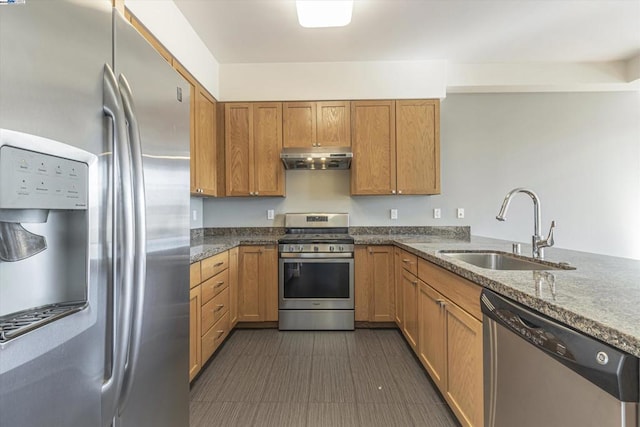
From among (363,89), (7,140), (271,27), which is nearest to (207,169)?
(271,27)

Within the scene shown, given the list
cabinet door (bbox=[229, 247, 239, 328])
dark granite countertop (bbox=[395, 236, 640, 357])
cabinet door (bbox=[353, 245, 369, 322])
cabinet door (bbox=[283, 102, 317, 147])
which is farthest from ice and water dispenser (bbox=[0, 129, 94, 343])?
cabinet door (bbox=[283, 102, 317, 147])

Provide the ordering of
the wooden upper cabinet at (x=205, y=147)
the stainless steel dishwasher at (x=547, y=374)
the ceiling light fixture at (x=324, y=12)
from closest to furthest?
1. the stainless steel dishwasher at (x=547, y=374)
2. the ceiling light fixture at (x=324, y=12)
3. the wooden upper cabinet at (x=205, y=147)

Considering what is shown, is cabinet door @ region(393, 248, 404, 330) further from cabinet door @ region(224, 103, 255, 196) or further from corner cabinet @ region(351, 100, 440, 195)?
cabinet door @ region(224, 103, 255, 196)

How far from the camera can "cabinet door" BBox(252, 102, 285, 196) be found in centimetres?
316

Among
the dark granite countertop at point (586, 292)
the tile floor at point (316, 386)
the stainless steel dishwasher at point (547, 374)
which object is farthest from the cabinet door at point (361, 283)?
the stainless steel dishwasher at point (547, 374)

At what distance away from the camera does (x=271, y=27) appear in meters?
2.52

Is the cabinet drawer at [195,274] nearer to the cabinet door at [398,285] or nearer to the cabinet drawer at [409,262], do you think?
the cabinet drawer at [409,262]

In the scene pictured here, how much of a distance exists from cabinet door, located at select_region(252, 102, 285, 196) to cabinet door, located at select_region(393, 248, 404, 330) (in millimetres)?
1400

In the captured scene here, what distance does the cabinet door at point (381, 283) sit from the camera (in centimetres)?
292

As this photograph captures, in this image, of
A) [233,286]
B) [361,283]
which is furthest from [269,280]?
[361,283]

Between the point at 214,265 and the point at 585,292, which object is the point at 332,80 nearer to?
the point at 214,265

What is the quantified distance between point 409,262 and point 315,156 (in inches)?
53.0

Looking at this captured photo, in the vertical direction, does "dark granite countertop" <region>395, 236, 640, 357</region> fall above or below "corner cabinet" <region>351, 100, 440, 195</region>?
below

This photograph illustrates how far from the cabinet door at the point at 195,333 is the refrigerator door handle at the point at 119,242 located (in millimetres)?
1192
